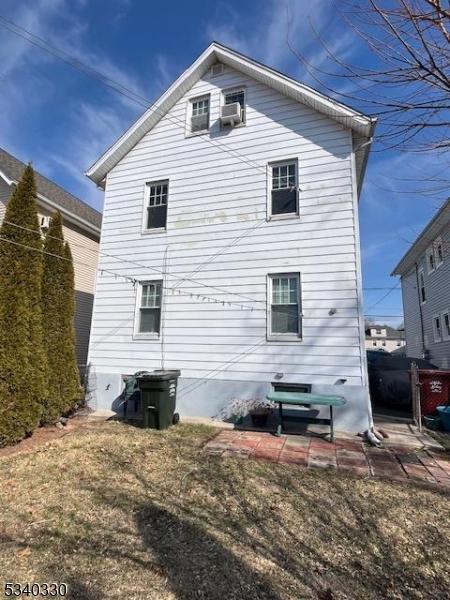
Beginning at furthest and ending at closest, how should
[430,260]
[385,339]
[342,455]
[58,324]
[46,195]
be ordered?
[385,339] < [430,260] < [46,195] < [58,324] < [342,455]

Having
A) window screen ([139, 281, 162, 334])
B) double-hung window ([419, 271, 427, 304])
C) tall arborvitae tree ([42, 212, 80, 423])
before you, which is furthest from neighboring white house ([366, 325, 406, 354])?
tall arborvitae tree ([42, 212, 80, 423])

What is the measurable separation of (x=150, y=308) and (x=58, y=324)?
7.97 feet

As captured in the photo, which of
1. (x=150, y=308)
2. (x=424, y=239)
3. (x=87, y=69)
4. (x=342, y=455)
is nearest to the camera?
(x=342, y=455)

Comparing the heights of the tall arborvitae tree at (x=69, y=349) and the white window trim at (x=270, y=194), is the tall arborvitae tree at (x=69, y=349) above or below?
below

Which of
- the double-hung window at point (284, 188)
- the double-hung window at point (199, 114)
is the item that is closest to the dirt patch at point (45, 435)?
the double-hung window at point (284, 188)

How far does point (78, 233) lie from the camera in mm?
13977

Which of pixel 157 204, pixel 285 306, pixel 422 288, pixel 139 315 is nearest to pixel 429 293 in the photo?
pixel 422 288

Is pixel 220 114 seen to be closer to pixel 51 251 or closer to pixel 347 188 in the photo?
pixel 347 188

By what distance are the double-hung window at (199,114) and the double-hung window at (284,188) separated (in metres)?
2.67

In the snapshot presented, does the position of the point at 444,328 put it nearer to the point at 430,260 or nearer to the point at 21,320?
the point at 430,260

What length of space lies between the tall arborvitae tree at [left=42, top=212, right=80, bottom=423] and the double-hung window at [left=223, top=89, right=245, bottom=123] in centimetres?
579

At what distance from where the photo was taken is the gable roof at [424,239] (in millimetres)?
13113

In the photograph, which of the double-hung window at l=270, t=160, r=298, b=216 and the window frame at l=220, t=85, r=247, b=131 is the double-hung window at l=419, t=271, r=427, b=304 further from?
the window frame at l=220, t=85, r=247, b=131

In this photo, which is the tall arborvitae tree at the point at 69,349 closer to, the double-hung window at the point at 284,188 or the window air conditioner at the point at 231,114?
the double-hung window at the point at 284,188
